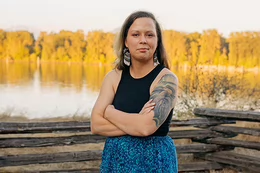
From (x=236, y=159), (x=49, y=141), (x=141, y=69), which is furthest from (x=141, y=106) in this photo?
(x=236, y=159)

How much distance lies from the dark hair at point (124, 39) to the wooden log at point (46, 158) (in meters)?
2.92

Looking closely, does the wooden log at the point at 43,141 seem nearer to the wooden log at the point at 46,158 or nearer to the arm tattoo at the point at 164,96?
the wooden log at the point at 46,158

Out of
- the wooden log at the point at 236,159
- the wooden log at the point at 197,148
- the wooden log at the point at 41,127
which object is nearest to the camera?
the wooden log at the point at 41,127

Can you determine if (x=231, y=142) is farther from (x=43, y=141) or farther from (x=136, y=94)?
(x=136, y=94)

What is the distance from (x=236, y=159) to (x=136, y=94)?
3.83 m

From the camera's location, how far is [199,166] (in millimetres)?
5305

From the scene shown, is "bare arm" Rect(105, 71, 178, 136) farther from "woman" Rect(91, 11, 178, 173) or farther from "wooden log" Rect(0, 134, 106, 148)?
"wooden log" Rect(0, 134, 106, 148)

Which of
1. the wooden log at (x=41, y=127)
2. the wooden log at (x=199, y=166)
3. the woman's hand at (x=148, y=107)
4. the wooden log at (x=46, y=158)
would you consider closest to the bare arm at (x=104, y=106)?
the woman's hand at (x=148, y=107)

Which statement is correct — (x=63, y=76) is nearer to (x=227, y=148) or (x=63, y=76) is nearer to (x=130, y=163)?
(x=227, y=148)

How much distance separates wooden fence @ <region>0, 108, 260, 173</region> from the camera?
460cm

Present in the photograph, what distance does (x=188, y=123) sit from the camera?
212 inches

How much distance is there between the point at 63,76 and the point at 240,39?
1554cm

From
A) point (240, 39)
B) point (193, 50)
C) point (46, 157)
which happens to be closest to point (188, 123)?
point (46, 157)

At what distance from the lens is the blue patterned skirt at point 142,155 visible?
191 centimetres
